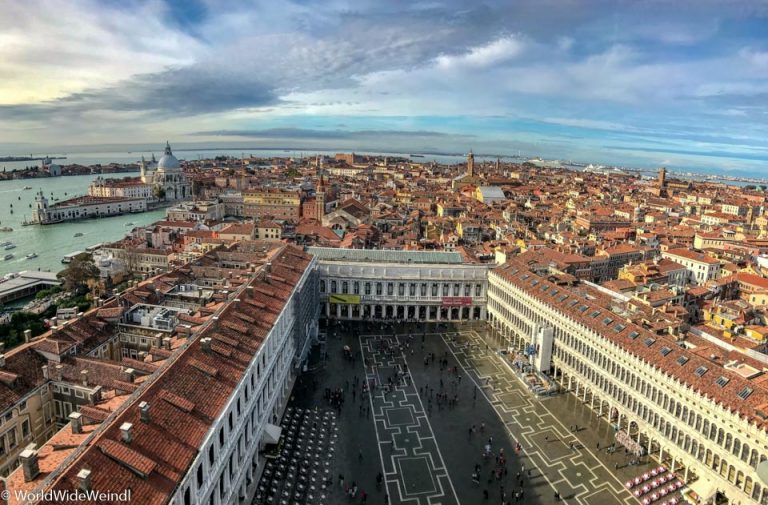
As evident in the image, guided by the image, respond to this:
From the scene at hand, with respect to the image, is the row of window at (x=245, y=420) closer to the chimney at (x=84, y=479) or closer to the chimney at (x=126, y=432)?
the chimney at (x=126, y=432)

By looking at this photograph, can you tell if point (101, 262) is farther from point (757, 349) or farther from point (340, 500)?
point (757, 349)

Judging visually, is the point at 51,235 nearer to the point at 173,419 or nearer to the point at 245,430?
the point at 245,430

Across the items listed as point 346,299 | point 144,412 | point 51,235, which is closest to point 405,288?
point 346,299

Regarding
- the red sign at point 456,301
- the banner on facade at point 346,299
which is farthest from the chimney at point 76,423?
the red sign at point 456,301

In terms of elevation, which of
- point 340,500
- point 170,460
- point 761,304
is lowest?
point 340,500

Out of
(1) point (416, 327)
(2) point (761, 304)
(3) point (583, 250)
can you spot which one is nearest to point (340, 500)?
(1) point (416, 327)

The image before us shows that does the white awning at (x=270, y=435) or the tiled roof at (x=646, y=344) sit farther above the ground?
the tiled roof at (x=646, y=344)
